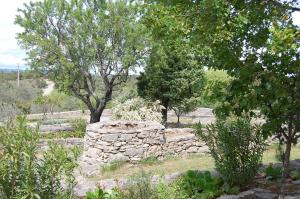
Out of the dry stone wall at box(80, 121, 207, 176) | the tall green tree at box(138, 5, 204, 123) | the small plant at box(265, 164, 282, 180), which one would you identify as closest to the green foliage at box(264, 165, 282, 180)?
the small plant at box(265, 164, 282, 180)

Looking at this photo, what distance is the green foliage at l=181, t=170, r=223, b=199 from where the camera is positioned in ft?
16.5

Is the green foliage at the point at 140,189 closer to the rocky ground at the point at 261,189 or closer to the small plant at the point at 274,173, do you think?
the rocky ground at the point at 261,189

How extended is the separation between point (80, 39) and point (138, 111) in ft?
15.6

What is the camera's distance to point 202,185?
5.29 m

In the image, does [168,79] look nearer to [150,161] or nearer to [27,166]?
[150,161]

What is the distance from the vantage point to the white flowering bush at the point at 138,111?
52.7 feet

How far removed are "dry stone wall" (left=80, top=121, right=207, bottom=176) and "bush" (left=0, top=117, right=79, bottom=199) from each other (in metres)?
6.80

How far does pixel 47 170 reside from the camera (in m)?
3.53

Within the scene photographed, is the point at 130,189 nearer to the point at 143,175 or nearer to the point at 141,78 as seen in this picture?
the point at 143,175

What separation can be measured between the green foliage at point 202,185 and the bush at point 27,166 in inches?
68.6

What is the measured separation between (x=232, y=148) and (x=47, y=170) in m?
2.79

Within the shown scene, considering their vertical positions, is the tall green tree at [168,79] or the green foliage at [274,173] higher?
the tall green tree at [168,79]

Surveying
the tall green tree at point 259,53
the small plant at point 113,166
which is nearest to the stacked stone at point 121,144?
the small plant at point 113,166

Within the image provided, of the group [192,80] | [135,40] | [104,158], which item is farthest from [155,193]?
[192,80]
